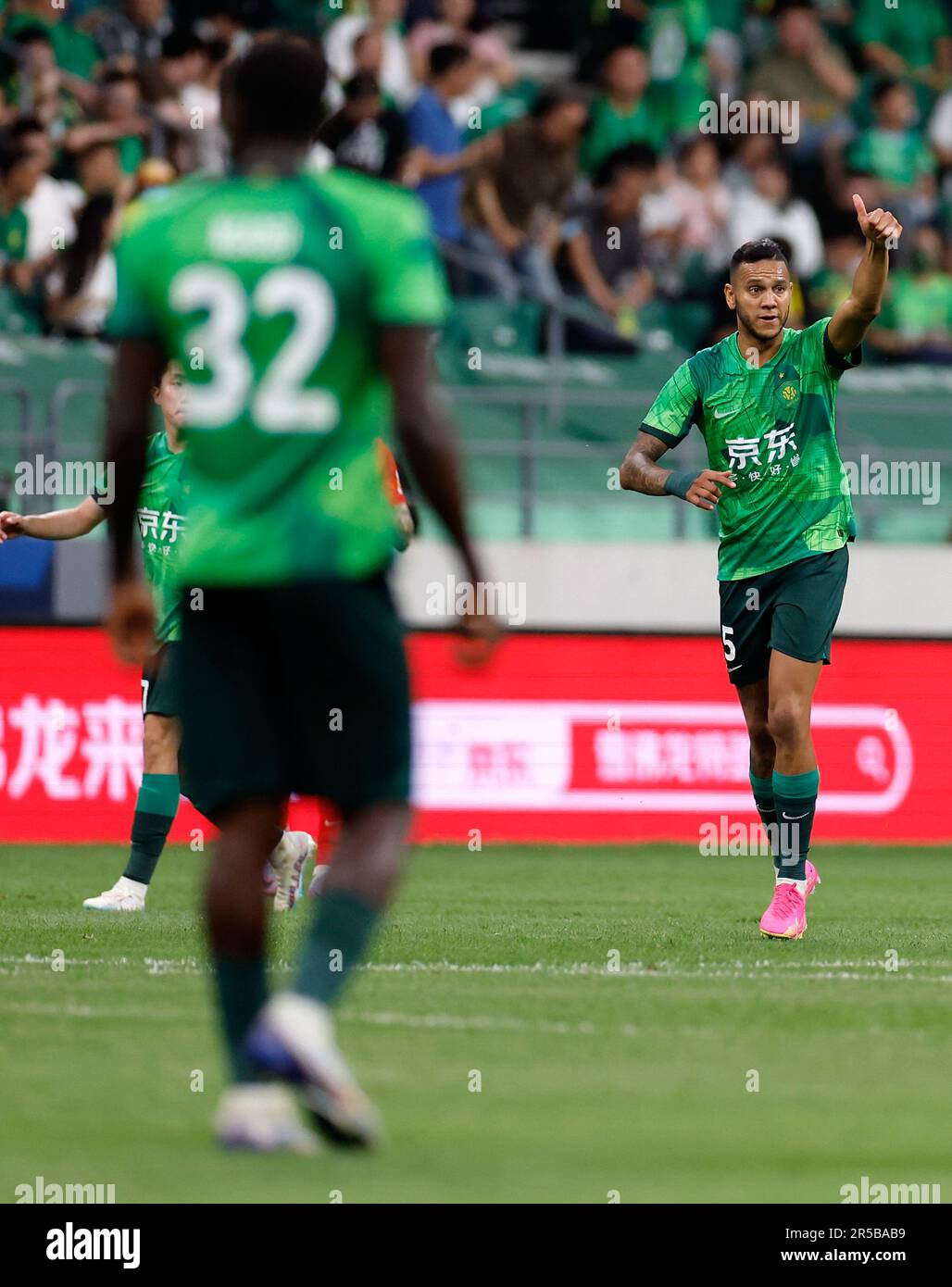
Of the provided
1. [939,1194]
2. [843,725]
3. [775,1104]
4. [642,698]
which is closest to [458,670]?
[642,698]

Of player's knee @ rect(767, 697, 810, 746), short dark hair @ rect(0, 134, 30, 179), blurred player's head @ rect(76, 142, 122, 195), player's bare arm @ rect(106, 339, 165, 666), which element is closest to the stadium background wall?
blurred player's head @ rect(76, 142, 122, 195)

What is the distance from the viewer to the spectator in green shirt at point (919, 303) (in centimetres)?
1898

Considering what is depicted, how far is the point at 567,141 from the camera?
1806cm

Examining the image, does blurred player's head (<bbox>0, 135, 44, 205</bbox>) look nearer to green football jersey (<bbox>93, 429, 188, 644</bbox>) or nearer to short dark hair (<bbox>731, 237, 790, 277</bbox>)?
green football jersey (<bbox>93, 429, 188, 644</bbox>)

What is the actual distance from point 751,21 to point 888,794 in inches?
332

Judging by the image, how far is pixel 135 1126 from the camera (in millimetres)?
5062

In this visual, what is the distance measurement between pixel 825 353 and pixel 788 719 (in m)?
1.40

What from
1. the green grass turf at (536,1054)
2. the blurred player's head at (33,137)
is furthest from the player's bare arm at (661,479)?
the blurred player's head at (33,137)

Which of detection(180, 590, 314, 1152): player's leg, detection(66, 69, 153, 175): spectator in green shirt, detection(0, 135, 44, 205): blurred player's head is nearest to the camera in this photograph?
detection(180, 590, 314, 1152): player's leg

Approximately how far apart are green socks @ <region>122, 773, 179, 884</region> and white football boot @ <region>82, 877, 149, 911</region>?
40 mm

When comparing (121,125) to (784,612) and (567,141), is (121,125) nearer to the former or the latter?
(567,141)

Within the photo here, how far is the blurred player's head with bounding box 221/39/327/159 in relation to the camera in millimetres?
4793

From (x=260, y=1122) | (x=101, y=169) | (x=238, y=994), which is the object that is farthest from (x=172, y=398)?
(x=101, y=169)

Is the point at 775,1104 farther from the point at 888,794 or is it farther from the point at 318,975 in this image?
the point at 888,794
